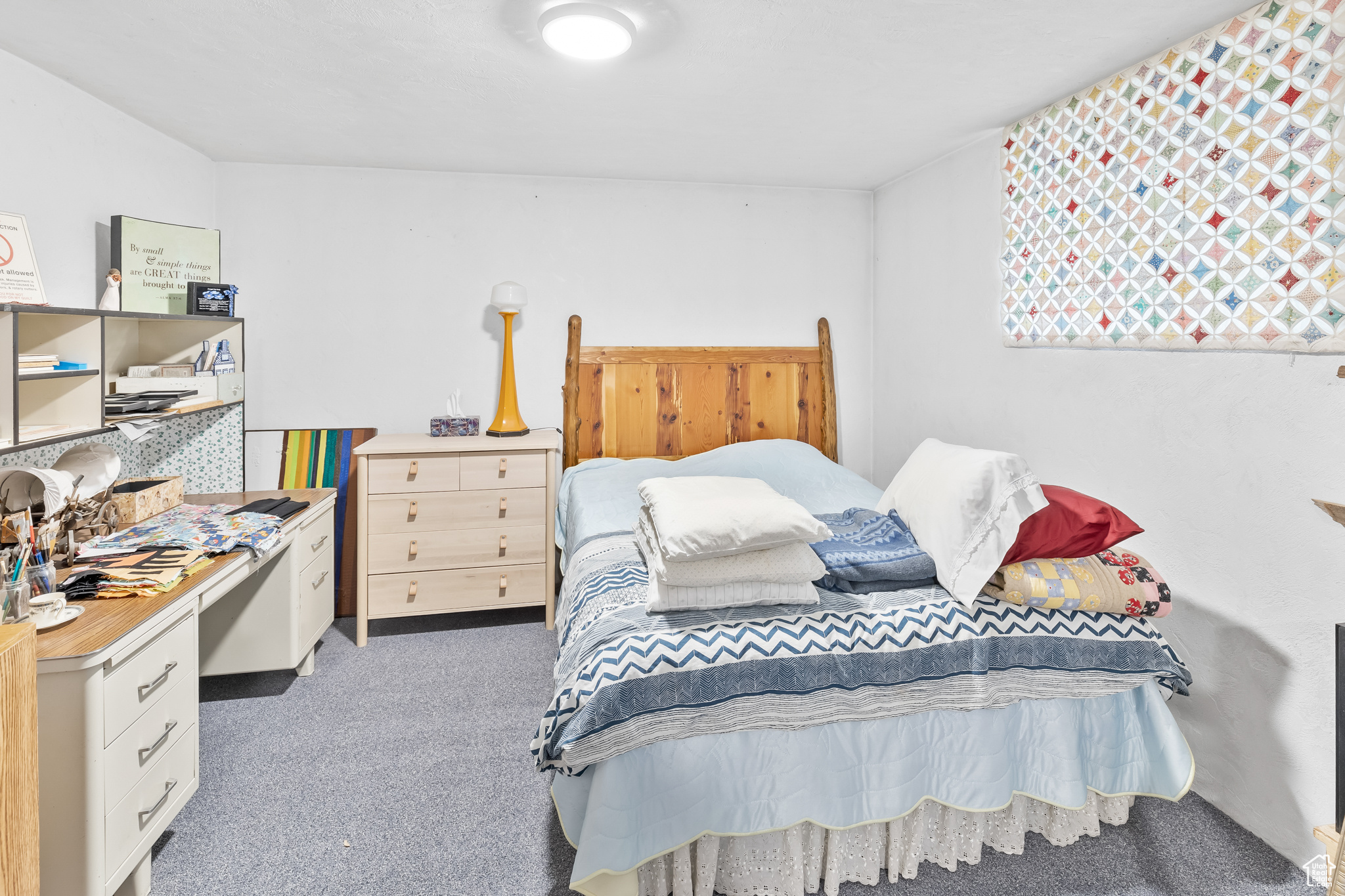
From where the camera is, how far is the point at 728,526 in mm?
1652

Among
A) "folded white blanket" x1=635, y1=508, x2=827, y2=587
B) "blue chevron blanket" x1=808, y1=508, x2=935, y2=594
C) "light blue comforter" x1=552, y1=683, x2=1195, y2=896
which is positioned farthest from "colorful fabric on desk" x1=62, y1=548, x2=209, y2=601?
"blue chevron blanket" x1=808, y1=508, x2=935, y2=594

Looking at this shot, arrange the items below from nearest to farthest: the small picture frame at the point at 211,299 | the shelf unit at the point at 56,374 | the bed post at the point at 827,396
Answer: the shelf unit at the point at 56,374
the small picture frame at the point at 211,299
the bed post at the point at 827,396

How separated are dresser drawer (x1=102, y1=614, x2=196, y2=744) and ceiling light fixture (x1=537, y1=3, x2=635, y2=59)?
185cm

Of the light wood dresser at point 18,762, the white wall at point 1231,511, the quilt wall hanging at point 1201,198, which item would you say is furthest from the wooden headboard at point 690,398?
the light wood dresser at point 18,762

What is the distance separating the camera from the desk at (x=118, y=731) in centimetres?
141

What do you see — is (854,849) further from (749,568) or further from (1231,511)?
(1231,511)

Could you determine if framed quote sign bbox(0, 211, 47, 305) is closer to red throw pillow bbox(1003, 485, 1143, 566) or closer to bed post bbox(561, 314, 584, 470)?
bed post bbox(561, 314, 584, 470)

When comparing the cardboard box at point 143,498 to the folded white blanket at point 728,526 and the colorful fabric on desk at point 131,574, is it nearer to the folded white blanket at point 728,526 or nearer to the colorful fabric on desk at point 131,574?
the colorful fabric on desk at point 131,574

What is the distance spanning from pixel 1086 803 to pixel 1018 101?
2.29 meters

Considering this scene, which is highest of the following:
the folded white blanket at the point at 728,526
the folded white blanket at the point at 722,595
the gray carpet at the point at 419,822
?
the folded white blanket at the point at 728,526

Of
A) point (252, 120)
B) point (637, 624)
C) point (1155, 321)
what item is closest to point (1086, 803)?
point (637, 624)

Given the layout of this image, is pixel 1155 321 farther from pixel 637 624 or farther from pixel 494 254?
pixel 494 254

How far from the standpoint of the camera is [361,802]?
197 cm

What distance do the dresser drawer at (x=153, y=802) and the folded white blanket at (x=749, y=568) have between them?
1.28m
